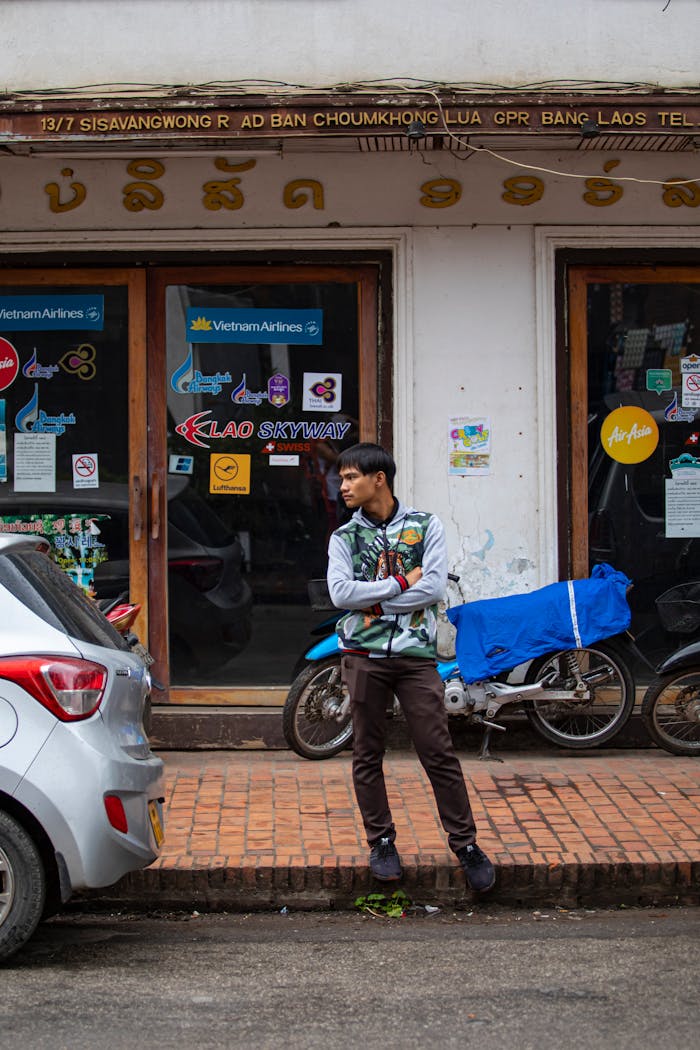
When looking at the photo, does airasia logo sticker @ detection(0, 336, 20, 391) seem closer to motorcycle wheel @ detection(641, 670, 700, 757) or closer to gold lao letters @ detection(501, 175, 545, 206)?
gold lao letters @ detection(501, 175, 545, 206)

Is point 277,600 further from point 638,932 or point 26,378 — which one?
point 638,932

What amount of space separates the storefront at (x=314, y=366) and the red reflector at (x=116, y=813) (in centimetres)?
376

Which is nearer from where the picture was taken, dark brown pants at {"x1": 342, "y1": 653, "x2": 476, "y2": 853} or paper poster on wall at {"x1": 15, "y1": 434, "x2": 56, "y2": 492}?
dark brown pants at {"x1": 342, "y1": 653, "x2": 476, "y2": 853}

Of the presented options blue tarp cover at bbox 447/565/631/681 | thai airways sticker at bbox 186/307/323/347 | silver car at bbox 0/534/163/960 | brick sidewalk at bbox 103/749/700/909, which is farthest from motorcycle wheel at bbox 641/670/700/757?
silver car at bbox 0/534/163/960

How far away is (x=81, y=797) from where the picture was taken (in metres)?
4.61

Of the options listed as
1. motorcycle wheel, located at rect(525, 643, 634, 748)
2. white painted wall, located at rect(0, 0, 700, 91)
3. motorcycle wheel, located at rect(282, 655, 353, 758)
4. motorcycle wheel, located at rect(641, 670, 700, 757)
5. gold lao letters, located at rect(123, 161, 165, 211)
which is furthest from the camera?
gold lao letters, located at rect(123, 161, 165, 211)

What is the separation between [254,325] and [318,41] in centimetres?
180

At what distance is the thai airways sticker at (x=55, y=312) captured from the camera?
28.1 ft

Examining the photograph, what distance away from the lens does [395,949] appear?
202 inches

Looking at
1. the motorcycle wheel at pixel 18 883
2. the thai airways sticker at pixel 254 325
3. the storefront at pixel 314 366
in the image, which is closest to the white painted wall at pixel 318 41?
the storefront at pixel 314 366

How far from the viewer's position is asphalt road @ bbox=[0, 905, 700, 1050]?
4.18 metres

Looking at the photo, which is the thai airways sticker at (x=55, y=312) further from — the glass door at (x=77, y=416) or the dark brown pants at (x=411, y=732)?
the dark brown pants at (x=411, y=732)

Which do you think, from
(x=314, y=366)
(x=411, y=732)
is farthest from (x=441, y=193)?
(x=411, y=732)

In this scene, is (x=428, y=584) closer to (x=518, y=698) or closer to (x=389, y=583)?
(x=389, y=583)
